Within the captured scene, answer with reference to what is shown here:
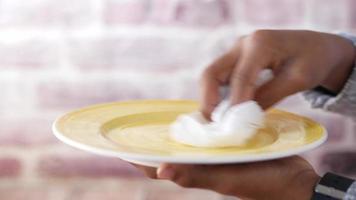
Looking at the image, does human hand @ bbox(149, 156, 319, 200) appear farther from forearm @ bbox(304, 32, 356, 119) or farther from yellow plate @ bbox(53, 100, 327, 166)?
forearm @ bbox(304, 32, 356, 119)

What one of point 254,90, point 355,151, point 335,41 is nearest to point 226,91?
point 254,90

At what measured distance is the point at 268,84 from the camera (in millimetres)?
735

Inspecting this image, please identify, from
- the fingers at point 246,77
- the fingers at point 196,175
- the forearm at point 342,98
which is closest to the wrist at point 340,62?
Result: the forearm at point 342,98

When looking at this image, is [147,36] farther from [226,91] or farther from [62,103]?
[226,91]

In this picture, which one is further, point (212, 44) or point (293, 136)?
point (212, 44)

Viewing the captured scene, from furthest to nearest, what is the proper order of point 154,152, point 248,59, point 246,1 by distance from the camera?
point 246,1 → point 248,59 → point 154,152

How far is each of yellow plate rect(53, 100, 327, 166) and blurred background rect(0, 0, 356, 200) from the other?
0.92 ft

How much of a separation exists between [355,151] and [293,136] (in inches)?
18.6

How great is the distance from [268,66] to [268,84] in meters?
0.02

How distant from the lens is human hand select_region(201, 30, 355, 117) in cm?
70

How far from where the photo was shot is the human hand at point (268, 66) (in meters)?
0.70

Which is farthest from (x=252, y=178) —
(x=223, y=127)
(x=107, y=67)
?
(x=107, y=67)

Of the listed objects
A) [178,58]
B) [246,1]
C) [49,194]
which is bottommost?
[49,194]

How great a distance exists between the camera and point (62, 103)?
113cm
